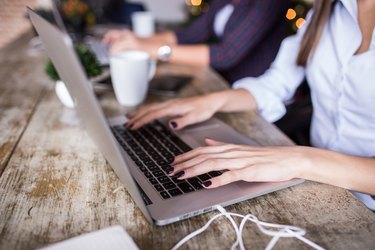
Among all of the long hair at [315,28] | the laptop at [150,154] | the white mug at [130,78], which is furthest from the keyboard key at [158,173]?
the long hair at [315,28]

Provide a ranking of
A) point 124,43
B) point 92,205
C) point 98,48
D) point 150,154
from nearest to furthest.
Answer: point 92,205, point 150,154, point 124,43, point 98,48

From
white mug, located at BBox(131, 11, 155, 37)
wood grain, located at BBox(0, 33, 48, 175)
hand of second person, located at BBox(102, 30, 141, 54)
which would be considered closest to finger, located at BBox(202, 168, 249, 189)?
wood grain, located at BBox(0, 33, 48, 175)

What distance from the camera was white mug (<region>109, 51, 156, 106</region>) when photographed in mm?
987

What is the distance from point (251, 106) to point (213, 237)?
56 cm

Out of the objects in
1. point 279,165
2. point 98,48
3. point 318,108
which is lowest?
point 318,108

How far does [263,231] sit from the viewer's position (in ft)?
1.73

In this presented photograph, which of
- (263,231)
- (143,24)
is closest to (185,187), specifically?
(263,231)

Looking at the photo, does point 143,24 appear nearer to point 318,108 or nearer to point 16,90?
point 16,90

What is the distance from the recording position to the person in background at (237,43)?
1.39m

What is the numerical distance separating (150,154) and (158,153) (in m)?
0.02

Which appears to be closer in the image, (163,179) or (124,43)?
(163,179)

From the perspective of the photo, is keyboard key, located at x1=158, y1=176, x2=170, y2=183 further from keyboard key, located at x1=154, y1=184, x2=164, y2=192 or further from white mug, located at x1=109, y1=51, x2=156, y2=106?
white mug, located at x1=109, y1=51, x2=156, y2=106

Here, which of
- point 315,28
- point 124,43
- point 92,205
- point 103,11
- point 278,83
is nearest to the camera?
point 92,205

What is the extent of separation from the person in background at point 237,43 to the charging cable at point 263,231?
0.94 metres
